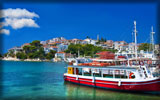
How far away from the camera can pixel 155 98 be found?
36.6 ft

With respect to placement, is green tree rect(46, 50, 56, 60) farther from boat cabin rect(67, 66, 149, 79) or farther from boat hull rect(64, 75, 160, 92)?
boat hull rect(64, 75, 160, 92)

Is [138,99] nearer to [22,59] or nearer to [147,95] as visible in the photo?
[147,95]

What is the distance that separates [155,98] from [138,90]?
126cm

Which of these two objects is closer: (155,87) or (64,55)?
(155,87)

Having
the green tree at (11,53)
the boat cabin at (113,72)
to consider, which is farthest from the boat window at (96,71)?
the green tree at (11,53)

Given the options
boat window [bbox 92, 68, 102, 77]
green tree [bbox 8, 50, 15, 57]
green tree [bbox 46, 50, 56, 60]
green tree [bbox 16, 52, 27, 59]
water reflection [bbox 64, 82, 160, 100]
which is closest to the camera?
water reflection [bbox 64, 82, 160, 100]

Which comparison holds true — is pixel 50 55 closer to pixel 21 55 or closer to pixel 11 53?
pixel 21 55

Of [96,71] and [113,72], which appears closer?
[113,72]

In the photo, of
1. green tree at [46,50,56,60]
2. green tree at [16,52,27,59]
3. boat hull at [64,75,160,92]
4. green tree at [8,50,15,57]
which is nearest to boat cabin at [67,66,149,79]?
boat hull at [64,75,160,92]

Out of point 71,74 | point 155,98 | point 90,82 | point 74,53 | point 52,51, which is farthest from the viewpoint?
point 52,51

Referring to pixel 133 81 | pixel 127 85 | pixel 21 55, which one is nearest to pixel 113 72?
pixel 127 85

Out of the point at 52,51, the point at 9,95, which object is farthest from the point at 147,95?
the point at 52,51

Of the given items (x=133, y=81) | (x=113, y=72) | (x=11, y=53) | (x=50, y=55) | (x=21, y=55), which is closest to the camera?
(x=133, y=81)

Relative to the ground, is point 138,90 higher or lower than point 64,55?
lower
